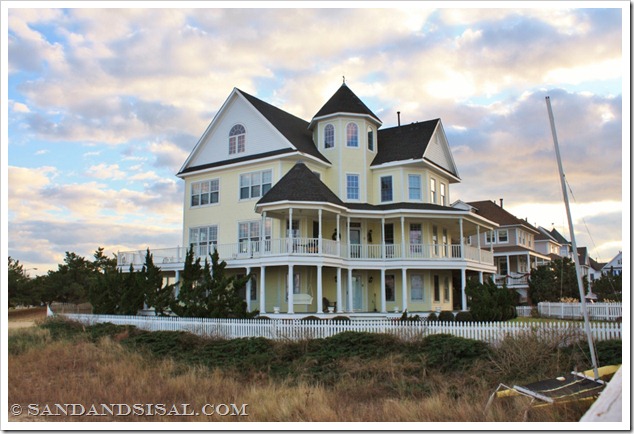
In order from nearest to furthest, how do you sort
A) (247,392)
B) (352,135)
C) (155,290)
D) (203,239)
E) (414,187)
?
(247,392), (155,290), (414,187), (352,135), (203,239)

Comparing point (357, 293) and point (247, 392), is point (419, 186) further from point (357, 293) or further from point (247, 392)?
point (247, 392)

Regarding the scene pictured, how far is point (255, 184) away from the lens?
105 feet

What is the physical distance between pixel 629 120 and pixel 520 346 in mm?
6657

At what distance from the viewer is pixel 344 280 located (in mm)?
30922

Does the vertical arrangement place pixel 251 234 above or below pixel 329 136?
below

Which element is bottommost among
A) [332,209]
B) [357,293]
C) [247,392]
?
[247,392]

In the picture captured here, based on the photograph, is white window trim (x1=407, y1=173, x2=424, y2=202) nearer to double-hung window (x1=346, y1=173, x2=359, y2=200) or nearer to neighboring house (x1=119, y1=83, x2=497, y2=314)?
neighboring house (x1=119, y1=83, x2=497, y2=314)

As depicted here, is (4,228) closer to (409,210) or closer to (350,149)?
(409,210)

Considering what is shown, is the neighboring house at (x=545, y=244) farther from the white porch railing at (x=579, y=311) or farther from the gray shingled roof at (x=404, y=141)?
the white porch railing at (x=579, y=311)

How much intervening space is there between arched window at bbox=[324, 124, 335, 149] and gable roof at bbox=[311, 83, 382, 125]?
2.59 ft

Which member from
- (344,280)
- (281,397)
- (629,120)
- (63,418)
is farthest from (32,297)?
(629,120)

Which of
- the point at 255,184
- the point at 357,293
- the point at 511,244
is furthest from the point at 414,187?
the point at 511,244

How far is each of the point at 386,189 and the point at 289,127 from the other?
6365mm

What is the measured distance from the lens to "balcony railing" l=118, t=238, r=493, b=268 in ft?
91.0
